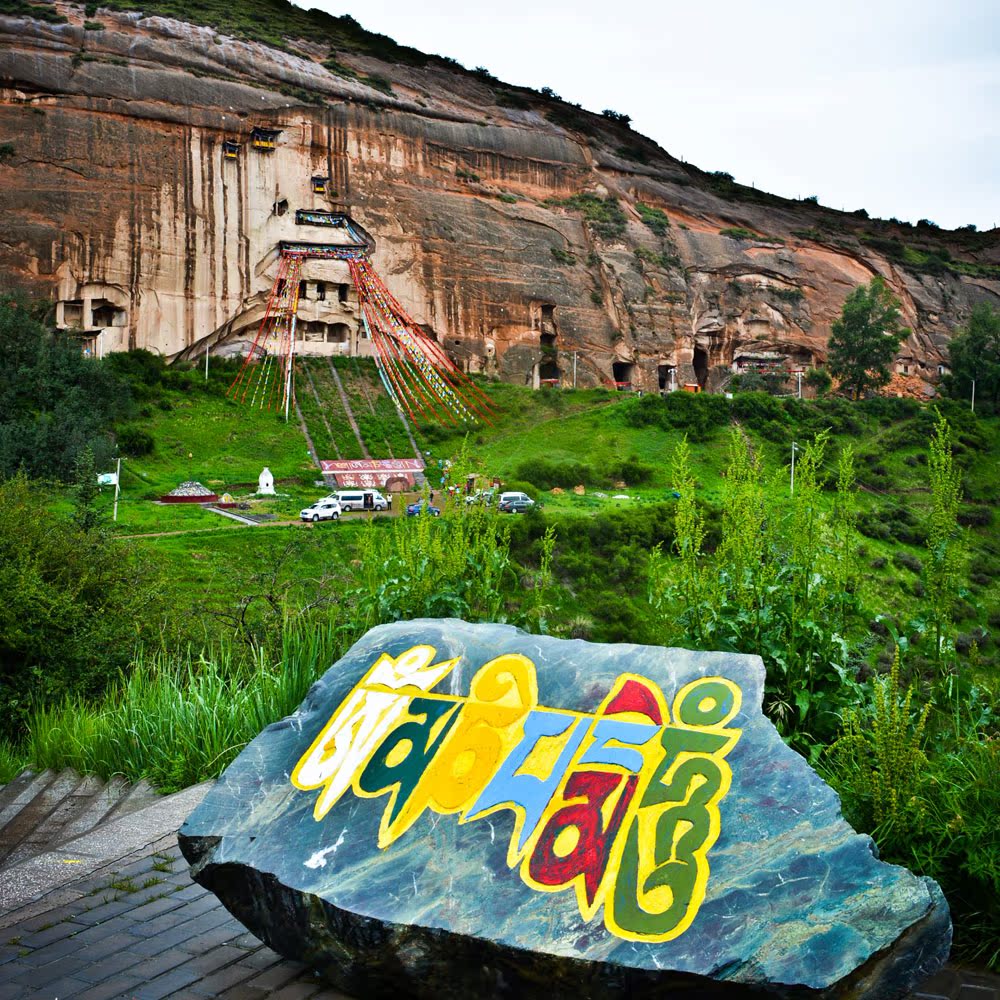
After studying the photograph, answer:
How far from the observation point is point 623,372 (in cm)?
4400

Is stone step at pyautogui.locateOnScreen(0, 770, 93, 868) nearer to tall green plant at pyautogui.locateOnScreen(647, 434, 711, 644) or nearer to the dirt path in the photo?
tall green plant at pyautogui.locateOnScreen(647, 434, 711, 644)

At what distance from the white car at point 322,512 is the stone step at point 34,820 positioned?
17435 mm

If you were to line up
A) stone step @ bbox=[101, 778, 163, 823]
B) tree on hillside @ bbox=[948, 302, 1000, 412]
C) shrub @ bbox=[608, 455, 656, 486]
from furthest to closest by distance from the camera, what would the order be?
tree on hillside @ bbox=[948, 302, 1000, 412], shrub @ bbox=[608, 455, 656, 486], stone step @ bbox=[101, 778, 163, 823]

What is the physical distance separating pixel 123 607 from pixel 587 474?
20.9m

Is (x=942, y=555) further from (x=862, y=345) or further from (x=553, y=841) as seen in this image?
(x=862, y=345)

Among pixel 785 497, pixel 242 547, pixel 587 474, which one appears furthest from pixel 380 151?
pixel 785 497

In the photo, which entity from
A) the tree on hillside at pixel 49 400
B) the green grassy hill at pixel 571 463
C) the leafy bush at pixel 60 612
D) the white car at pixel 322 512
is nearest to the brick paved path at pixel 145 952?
the leafy bush at pixel 60 612

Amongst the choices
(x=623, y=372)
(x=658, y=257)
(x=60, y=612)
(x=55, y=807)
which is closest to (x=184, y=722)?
(x=55, y=807)

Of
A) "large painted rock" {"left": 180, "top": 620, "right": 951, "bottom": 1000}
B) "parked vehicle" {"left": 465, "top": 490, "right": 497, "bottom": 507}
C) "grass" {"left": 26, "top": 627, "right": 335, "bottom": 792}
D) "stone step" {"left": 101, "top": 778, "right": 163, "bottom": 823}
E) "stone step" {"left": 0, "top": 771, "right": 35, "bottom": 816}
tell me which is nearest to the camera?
"large painted rock" {"left": 180, "top": 620, "right": 951, "bottom": 1000}

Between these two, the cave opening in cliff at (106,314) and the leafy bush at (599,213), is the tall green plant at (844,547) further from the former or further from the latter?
the leafy bush at (599,213)

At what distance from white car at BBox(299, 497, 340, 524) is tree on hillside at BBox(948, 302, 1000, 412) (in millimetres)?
31794

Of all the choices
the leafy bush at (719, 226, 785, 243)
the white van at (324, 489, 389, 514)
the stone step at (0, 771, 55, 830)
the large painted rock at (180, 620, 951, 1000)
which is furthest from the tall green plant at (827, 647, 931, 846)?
the leafy bush at (719, 226, 785, 243)

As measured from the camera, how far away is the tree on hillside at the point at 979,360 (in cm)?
4444

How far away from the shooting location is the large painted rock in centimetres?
289
